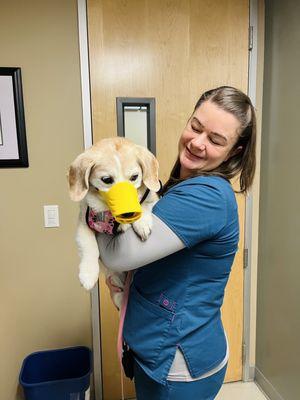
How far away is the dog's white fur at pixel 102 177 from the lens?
0.79m

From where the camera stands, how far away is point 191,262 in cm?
88

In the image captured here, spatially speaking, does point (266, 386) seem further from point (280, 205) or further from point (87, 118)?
point (87, 118)

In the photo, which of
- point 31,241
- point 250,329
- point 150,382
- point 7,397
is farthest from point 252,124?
point 7,397

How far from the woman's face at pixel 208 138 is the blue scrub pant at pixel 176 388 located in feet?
2.06

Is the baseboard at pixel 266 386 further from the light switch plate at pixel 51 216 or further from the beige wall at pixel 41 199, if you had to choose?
the light switch plate at pixel 51 216

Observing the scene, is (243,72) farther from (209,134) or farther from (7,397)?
(7,397)

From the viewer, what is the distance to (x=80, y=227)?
0.92 meters

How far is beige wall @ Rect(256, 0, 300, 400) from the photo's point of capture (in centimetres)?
164

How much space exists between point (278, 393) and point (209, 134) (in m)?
1.67

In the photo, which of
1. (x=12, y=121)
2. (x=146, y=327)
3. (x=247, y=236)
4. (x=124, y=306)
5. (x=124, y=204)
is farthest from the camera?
(x=247, y=236)

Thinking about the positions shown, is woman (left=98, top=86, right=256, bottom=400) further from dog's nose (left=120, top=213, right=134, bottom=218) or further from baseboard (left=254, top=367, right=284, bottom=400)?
baseboard (left=254, top=367, right=284, bottom=400)

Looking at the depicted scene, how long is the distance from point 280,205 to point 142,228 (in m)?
1.22

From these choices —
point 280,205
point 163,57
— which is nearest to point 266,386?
point 280,205

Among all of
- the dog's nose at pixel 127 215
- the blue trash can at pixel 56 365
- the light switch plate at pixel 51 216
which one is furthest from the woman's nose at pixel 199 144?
the blue trash can at pixel 56 365
